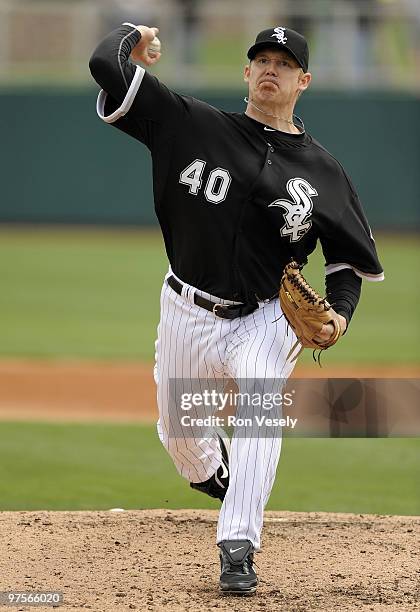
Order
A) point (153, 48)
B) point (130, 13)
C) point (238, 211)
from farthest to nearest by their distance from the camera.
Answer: point (130, 13) → point (153, 48) → point (238, 211)

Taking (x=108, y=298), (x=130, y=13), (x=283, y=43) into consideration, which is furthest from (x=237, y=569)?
(x=130, y=13)

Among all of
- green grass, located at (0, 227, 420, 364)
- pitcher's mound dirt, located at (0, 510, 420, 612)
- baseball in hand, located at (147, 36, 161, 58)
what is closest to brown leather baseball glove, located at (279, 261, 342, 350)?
pitcher's mound dirt, located at (0, 510, 420, 612)

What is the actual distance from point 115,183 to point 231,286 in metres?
15.2

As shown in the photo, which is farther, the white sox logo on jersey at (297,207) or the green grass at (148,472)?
the green grass at (148,472)

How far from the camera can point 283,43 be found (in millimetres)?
3988

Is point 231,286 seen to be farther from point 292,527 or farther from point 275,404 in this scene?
point 292,527

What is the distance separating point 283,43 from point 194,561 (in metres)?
1.96

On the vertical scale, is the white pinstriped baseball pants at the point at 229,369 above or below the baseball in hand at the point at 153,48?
below

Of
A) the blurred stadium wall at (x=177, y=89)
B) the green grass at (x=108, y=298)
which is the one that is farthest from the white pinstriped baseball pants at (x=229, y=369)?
the blurred stadium wall at (x=177, y=89)

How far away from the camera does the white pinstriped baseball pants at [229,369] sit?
368 centimetres

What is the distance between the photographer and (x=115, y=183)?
18906mm

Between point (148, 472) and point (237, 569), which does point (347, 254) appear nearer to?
point (237, 569)

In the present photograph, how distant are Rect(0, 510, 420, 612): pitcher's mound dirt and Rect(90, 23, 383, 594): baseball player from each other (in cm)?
41

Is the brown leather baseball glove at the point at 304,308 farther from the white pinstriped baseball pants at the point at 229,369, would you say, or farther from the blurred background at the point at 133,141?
the blurred background at the point at 133,141
